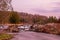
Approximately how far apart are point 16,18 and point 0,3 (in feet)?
139

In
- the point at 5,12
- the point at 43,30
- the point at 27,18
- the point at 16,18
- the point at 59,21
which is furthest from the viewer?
the point at 27,18

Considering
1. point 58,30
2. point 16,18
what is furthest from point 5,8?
point 16,18

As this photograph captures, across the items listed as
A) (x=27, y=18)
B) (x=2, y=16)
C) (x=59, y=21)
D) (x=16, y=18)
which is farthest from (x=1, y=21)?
(x=27, y=18)

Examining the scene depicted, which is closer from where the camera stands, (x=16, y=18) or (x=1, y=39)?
(x=1, y=39)

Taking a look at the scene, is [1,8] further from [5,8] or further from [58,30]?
[58,30]

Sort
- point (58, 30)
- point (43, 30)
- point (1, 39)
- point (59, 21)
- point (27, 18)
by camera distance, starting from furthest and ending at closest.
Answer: point (27, 18) < point (59, 21) < point (43, 30) < point (58, 30) < point (1, 39)

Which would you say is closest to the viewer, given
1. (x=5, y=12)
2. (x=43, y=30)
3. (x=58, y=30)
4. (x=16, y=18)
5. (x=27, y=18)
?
(x=5, y=12)

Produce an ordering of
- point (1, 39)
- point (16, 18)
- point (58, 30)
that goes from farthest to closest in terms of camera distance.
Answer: point (16, 18)
point (58, 30)
point (1, 39)

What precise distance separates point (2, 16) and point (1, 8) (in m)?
0.77

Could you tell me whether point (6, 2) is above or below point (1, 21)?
above

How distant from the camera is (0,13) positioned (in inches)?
727

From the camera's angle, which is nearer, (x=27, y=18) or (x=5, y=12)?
(x=5, y=12)

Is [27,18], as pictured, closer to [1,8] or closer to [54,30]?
[54,30]

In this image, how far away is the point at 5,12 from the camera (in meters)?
18.5
